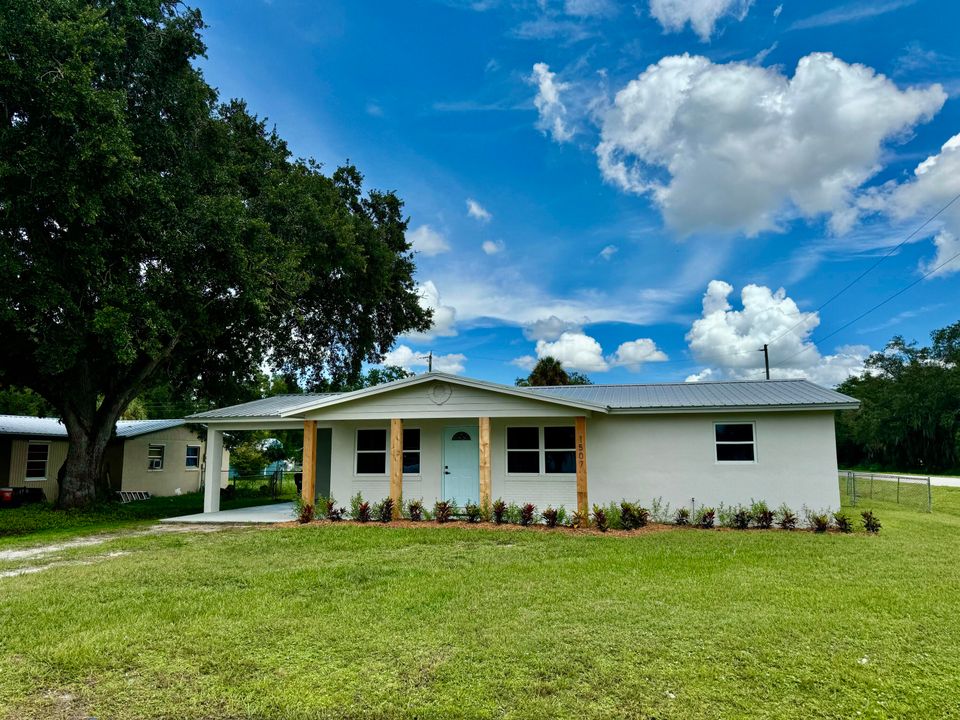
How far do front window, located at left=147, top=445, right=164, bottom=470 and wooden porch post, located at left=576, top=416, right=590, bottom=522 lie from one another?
63.9 ft

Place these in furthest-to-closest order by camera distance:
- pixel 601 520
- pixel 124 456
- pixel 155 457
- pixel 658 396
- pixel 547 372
Result: pixel 547 372 < pixel 155 457 < pixel 124 456 < pixel 658 396 < pixel 601 520

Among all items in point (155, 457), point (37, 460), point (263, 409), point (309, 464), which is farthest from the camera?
point (155, 457)

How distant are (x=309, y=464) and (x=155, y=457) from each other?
45.0 feet

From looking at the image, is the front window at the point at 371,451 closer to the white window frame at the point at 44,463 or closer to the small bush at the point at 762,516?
the small bush at the point at 762,516

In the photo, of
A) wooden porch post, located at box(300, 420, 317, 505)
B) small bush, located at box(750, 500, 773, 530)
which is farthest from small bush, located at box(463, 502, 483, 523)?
small bush, located at box(750, 500, 773, 530)

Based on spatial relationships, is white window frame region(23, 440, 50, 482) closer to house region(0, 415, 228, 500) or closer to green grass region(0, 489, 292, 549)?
house region(0, 415, 228, 500)

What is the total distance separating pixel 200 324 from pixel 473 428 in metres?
8.18

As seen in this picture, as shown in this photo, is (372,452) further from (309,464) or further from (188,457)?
(188,457)

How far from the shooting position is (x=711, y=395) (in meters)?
14.4

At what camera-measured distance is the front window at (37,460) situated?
844 inches

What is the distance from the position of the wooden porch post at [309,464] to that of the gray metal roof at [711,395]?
661 centimetres

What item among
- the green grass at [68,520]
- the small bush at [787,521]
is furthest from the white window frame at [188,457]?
the small bush at [787,521]

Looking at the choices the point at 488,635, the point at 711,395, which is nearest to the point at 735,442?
the point at 711,395

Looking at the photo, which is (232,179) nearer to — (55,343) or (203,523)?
(55,343)
